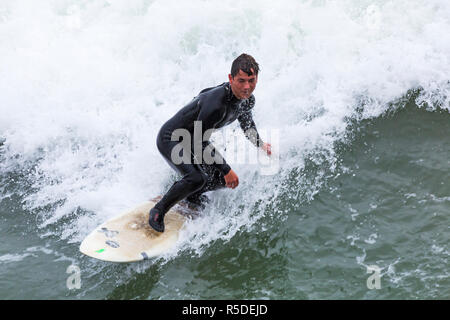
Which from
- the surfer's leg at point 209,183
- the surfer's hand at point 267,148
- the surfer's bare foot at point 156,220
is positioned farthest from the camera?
the surfer's hand at point 267,148

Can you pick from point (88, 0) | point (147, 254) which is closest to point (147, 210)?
point (147, 254)

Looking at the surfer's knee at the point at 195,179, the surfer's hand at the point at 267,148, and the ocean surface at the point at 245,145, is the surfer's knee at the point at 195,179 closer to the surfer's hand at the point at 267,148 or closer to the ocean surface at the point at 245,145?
the ocean surface at the point at 245,145

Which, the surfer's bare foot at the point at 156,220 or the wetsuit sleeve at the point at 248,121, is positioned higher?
the wetsuit sleeve at the point at 248,121

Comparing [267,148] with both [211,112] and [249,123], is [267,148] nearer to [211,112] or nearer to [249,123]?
[249,123]

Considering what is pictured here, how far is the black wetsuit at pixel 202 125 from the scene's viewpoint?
4.39m

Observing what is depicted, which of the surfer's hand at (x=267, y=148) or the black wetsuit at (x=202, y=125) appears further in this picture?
the surfer's hand at (x=267, y=148)

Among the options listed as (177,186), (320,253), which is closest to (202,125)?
(177,186)

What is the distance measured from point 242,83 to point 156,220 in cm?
168

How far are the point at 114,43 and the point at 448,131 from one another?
5.80 meters

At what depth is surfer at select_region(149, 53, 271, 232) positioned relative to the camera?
4.28m

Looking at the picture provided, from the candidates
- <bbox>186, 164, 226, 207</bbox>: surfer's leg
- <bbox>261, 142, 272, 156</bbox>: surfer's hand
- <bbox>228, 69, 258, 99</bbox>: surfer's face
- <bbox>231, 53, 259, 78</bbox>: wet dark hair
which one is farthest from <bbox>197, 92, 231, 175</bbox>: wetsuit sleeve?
<bbox>261, 142, 272, 156</bbox>: surfer's hand

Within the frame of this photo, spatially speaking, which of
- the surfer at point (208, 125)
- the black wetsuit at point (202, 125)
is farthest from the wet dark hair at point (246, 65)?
the black wetsuit at point (202, 125)

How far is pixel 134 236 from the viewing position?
15.9 feet

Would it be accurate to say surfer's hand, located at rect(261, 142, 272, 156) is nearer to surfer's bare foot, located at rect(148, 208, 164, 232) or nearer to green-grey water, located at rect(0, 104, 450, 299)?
green-grey water, located at rect(0, 104, 450, 299)
